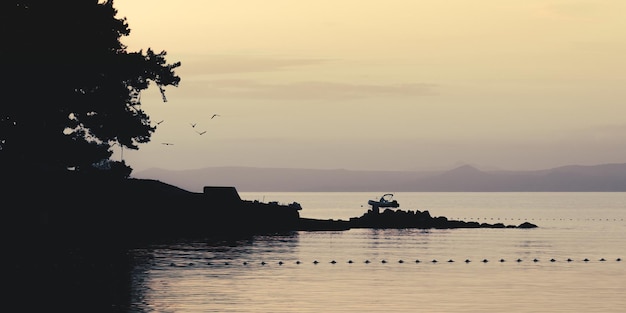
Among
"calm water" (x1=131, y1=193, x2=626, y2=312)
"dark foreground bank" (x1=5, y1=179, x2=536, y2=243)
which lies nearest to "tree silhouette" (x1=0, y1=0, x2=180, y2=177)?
"dark foreground bank" (x1=5, y1=179, x2=536, y2=243)

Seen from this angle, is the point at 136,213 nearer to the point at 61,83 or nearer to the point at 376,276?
the point at 61,83

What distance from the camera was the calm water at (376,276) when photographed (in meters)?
45.4

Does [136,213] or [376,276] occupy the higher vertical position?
[136,213]

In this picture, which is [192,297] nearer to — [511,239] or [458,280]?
[458,280]

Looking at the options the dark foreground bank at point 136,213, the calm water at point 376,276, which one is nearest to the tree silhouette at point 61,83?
the dark foreground bank at point 136,213

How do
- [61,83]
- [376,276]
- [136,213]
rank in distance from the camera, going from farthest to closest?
1. [136,213]
2. [61,83]
3. [376,276]

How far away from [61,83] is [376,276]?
138 feet

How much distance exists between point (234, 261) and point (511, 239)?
50586 mm

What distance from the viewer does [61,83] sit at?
93.3 metres

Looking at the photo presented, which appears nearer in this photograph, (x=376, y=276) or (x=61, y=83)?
(x=376, y=276)

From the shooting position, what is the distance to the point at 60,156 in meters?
92.6

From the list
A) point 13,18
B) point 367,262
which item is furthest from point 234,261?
point 13,18

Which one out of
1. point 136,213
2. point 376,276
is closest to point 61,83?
point 136,213

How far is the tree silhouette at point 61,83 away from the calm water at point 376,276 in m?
13.8
